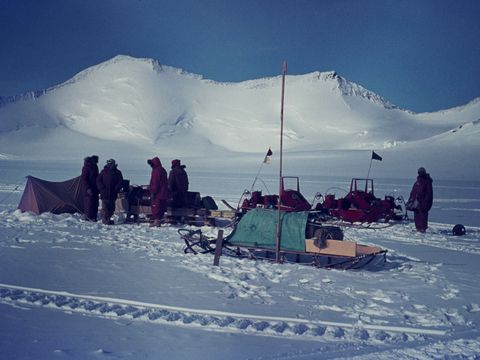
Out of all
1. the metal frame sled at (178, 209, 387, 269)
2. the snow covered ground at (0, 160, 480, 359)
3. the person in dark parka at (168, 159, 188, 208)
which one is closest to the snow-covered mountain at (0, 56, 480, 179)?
the person in dark parka at (168, 159, 188, 208)

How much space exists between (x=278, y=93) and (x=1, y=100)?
294 feet

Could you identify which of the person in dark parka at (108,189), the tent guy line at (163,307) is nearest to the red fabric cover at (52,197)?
the person in dark parka at (108,189)

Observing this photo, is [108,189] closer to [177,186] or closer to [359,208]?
[177,186]

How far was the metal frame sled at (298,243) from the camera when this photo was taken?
7.54 m

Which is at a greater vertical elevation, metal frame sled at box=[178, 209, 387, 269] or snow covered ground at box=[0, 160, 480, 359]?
metal frame sled at box=[178, 209, 387, 269]

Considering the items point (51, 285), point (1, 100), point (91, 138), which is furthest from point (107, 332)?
point (1, 100)

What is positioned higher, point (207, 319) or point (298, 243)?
point (298, 243)

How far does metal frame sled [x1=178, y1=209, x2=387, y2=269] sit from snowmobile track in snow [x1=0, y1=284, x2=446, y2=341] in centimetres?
246

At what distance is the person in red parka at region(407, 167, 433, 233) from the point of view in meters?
11.7

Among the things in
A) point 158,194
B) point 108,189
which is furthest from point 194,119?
point 158,194

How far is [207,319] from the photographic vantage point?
509 centimetres

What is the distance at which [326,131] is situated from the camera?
128m

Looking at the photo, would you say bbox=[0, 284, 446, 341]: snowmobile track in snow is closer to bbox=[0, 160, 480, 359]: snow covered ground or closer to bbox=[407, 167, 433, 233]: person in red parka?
bbox=[0, 160, 480, 359]: snow covered ground

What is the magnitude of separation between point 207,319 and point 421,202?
802 centimetres
